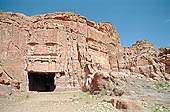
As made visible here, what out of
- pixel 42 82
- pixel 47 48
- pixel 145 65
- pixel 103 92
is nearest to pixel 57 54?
pixel 47 48

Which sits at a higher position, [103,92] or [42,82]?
[103,92]

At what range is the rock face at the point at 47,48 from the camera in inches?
810

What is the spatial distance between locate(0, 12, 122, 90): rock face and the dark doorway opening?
3486 mm

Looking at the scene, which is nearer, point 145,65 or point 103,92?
point 103,92

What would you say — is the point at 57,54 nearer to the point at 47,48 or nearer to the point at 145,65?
the point at 47,48

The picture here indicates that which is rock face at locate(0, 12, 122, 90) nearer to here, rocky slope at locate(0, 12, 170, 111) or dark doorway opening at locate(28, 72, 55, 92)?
rocky slope at locate(0, 12, 170, 111)

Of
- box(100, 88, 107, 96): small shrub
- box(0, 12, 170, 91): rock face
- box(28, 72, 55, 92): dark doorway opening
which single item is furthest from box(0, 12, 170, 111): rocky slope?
box(100, 88, 107, 96): small shrub

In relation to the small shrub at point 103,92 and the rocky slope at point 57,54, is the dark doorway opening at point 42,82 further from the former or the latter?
the small shrub at point 103,92

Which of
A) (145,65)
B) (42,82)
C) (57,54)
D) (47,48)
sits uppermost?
(47,48)

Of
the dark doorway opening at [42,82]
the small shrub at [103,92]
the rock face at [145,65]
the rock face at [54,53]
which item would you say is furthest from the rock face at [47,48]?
the small shrub at [103,92]

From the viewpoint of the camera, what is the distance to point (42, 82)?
27.3m

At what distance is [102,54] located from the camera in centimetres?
2903

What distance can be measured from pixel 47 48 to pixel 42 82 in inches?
304

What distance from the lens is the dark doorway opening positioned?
2570 centimetres
